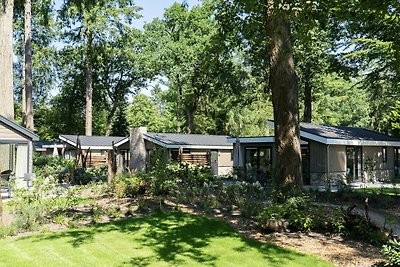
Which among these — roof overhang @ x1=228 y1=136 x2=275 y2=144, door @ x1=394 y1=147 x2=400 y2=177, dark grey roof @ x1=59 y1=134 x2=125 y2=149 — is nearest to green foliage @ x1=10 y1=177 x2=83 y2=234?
roof overhang @ x1=228 y1=136 x2=275 y2=144

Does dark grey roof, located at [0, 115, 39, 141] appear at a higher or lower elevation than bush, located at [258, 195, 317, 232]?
higher

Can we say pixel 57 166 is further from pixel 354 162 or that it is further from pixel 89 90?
pixel 354 162

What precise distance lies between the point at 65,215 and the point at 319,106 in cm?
4104

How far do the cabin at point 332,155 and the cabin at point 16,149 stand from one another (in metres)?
11.2

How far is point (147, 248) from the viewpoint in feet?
26.3

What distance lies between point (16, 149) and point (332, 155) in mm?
17637

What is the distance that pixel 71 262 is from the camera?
7.11 m

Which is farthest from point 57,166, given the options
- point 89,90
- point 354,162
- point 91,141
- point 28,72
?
point 354,162

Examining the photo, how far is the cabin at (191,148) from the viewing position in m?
27.7

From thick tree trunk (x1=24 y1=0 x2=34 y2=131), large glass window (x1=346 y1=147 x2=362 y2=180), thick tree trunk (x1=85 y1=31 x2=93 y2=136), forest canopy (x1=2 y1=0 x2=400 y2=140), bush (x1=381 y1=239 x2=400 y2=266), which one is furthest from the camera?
forest canopy (x1=2 y1=0 x2=400 y2=140)

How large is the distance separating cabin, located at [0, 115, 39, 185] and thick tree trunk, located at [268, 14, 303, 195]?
41.7ft

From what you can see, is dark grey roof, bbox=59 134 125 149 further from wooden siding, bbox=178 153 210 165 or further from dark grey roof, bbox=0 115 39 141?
dark grey roof, bbox=0 115 39 141

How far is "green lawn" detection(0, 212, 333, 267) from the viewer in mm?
7141

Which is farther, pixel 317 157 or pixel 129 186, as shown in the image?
pixel 317 157
